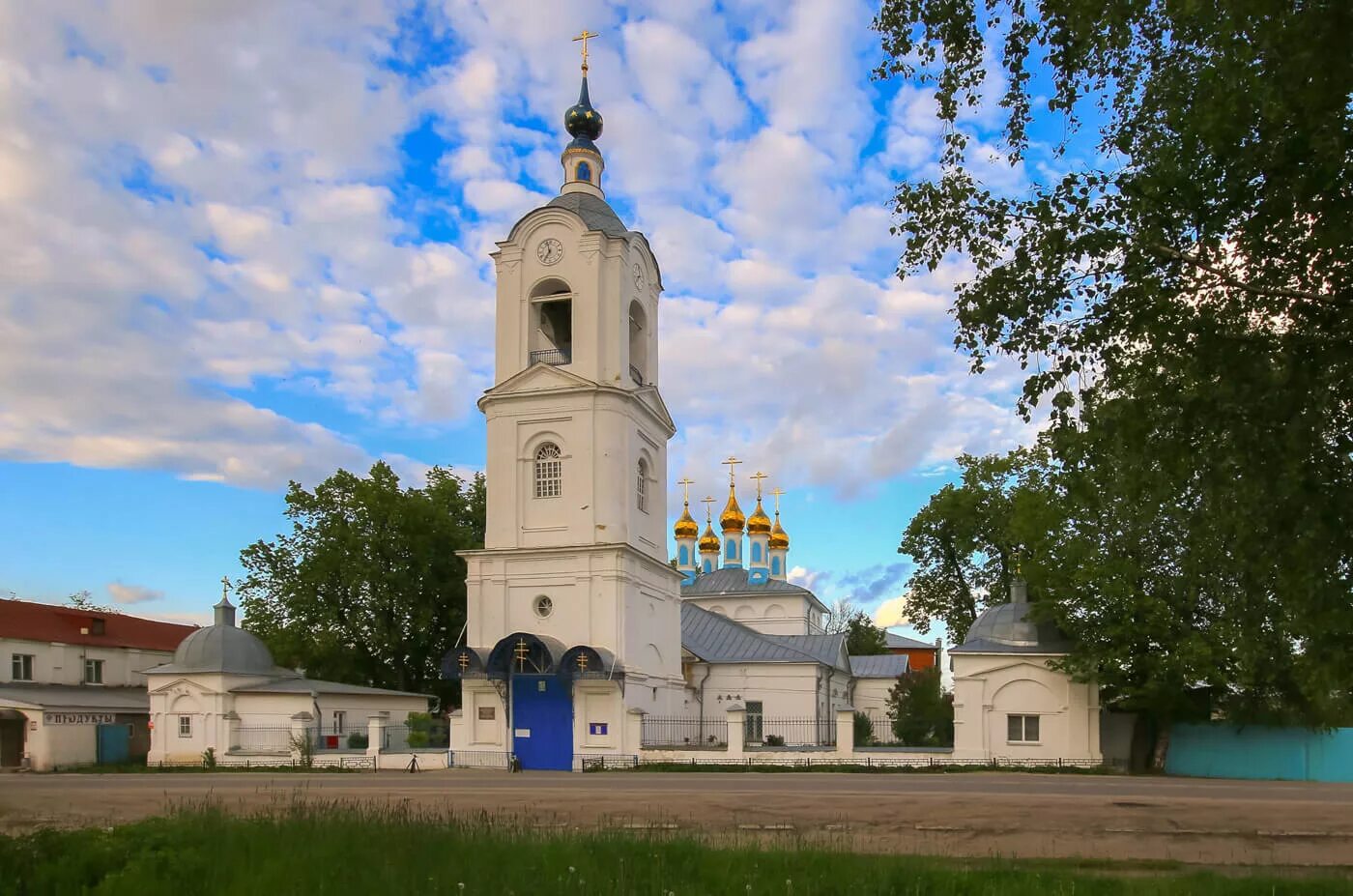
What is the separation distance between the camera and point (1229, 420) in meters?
10.6

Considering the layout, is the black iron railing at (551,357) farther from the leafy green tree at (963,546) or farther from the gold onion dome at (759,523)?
the gold onion dome at (759,523)

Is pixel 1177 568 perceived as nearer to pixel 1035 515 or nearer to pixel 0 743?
pixel 1035 515

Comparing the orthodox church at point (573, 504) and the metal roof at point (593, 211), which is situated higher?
the metal roof at point (593, 211)

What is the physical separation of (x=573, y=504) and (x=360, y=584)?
12.9 m

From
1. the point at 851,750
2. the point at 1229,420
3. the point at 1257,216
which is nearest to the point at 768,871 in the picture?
the point at 1229,420

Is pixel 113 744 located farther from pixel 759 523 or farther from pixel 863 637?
pixel 863 637

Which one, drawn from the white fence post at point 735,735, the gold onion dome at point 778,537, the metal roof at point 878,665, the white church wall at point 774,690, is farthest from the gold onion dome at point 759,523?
the white fence post at point 735,735

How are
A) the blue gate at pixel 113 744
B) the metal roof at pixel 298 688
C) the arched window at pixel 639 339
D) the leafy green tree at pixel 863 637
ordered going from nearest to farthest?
the metal roof at pixel 298 688 < the blue gate at pixel 113 744 < the arched window at pixel 639 339 < the leafy green tree at pixel 863 637

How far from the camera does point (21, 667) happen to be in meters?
38.6

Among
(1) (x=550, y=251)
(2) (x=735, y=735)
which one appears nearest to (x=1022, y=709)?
(2) (x=735, y=735)

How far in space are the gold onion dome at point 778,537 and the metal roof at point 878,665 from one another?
23.5 feet

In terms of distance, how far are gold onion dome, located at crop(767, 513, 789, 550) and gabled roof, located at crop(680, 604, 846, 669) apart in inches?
602

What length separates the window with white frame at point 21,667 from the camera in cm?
3821

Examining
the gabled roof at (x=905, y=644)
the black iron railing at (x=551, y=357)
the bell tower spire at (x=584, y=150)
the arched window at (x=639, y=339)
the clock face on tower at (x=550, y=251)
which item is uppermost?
the bell tower spire at (x=584, y=150)
